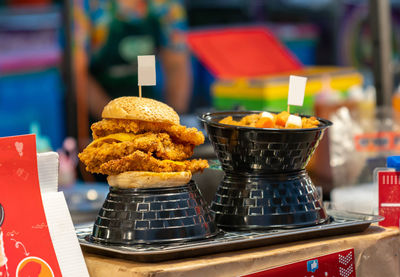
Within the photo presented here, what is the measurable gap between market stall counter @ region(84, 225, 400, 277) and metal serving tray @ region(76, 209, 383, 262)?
0.01 meters

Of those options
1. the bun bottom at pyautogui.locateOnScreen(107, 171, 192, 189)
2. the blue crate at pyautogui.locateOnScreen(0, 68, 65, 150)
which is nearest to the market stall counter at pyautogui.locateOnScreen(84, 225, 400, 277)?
the bun bottom at pyautogui.locateOnScreen(107, 171, 192, 189)

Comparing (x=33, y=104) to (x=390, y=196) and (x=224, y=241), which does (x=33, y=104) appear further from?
(x=224, y=241)

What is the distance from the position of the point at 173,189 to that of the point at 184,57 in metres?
3.90

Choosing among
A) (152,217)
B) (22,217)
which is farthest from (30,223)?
(152,217)

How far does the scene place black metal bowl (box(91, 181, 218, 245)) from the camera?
1.23m

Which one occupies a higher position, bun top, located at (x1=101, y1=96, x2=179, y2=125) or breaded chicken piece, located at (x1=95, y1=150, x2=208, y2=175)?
bun top, located at (x1=101, y1=96, x2=179, y2=125)

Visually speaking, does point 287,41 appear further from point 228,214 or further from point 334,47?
point 228,214

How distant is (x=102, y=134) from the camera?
4.36 ft

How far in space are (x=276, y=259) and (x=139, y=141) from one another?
0.32m

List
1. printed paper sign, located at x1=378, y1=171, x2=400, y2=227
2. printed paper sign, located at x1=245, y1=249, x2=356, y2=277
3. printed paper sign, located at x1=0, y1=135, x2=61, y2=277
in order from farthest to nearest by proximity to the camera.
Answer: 1. printed paper sign, located at x1=378, y1=171, x2=400, y2=227
2. printed paper sign, located at x1=245, y1=249, x2=356, y2=277
3. printed paper sign, located at x1=0, y1=135, x2=61, y2=277

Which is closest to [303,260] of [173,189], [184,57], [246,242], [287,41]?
[246,242]

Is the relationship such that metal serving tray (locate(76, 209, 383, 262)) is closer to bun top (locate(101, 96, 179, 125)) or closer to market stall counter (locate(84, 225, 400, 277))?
market stall counter (locate(84, 225, 400, 277))

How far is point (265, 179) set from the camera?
1.36 meters

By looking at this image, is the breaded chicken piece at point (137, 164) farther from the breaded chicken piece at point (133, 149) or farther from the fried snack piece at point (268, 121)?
the fried snack piece at point (268, 121)
